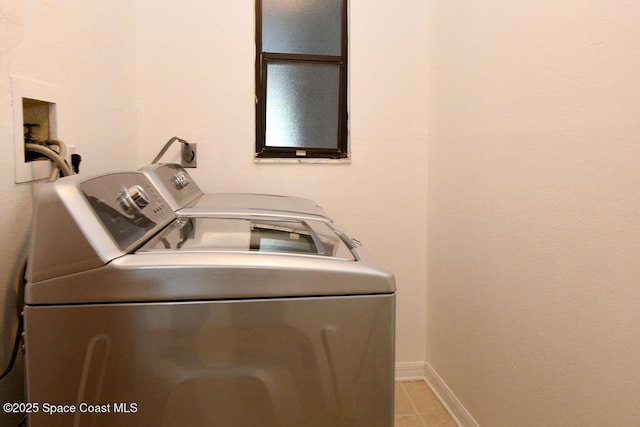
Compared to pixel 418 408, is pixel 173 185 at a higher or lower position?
higher

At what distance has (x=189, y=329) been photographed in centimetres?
85

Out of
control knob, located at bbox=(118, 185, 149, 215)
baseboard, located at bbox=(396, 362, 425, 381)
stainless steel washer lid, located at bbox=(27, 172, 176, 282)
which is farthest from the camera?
baseboard, located at bbox=(396, 362, 425, 381)

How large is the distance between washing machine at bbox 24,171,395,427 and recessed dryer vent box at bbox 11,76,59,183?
28 cm

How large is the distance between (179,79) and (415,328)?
6.02 feet

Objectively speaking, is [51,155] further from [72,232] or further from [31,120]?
[72,232]

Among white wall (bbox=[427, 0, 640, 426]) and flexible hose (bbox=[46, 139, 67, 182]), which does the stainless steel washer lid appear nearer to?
flexible hose (bbox=[46, 139, 67, 182])

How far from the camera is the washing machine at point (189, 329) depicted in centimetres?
81

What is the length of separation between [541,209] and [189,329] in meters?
1.14

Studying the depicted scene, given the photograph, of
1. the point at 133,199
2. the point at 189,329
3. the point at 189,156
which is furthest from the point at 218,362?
the point at 189,156

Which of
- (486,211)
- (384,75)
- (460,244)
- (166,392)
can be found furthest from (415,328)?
(166,392)

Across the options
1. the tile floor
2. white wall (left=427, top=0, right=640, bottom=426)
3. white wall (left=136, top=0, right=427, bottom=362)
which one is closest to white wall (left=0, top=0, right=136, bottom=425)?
white wall (left=136, top=0, right=427, bottom=362)

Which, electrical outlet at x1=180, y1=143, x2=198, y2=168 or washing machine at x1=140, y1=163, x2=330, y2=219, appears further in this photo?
electrical outlet at x1=180, y1=143, x2=198, y2=168

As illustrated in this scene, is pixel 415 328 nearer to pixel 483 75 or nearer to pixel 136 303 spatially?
pixel 483 75

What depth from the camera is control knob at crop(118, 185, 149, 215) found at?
1.03 m
